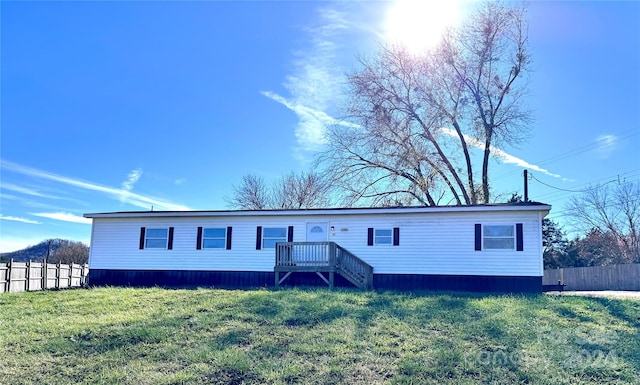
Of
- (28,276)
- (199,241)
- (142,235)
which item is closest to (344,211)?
(199,241)

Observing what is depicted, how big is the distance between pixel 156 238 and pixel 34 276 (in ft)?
16.0

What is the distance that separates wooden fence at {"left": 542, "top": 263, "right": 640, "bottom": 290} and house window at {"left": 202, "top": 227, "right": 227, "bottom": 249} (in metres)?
16.7

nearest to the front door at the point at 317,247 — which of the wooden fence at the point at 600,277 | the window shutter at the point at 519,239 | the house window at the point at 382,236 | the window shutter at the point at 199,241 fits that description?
the house window at the point at 382,236

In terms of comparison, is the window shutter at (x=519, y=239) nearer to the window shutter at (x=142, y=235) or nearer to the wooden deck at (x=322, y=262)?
the wooden deck at (x=322, y=262)

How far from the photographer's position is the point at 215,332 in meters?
7.98

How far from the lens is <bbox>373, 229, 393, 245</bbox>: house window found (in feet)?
51.0

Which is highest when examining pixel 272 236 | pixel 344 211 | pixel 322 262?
pixel 344 211

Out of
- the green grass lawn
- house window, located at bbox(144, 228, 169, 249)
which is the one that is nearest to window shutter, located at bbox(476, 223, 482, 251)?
the green grass lawn

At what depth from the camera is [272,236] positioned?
16406 millimetres

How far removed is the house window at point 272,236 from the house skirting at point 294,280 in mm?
997

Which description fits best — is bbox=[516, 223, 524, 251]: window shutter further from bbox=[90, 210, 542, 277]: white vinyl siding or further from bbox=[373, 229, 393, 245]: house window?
bbox=[373, 229, 393, 245]: house window

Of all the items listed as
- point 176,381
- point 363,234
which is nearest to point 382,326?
point 176,381

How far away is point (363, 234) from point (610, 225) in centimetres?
2362

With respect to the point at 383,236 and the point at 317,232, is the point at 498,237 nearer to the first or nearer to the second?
the point at 383,236
